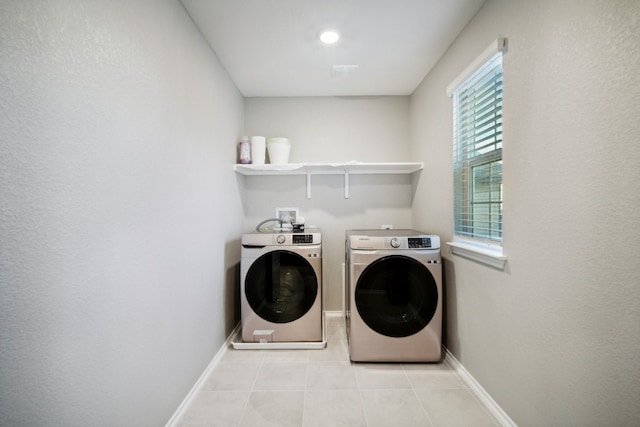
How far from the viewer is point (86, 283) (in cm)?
85

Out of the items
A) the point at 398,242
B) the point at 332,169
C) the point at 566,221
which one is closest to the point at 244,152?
the point at 332,169

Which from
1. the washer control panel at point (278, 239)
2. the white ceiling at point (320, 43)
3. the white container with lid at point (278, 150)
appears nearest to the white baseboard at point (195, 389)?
the washer control panel at point (278, 239)

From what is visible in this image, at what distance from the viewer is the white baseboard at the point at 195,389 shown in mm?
1366

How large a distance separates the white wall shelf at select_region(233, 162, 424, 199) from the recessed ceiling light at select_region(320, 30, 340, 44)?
933 mm

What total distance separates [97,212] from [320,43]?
1701 mm

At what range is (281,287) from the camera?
2.13 meters

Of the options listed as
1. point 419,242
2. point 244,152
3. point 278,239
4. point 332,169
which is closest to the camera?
point 419,242

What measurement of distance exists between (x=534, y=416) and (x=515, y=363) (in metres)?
0.21

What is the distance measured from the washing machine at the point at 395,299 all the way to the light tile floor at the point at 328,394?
134 mm

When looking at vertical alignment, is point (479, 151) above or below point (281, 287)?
above

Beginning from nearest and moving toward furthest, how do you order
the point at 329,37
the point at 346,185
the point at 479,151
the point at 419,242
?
the point at 479,151
the point at 329,37
the point at 419,242
the point at 346,185

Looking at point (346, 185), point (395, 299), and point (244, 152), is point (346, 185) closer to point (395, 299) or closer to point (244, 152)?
point (244, 152)

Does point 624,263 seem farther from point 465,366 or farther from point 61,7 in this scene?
point 61,7

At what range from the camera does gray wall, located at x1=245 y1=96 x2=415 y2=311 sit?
2.73 m
